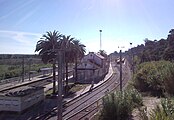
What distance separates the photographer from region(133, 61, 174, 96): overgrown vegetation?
20.5m

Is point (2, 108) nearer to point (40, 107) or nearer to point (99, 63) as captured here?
point (40, 107)

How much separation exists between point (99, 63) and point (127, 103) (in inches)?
2526

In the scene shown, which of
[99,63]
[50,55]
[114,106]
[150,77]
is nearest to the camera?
[114,106]

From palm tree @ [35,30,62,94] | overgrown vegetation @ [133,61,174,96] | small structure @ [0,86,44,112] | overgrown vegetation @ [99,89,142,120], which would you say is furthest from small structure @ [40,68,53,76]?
overgrown vegetation @ [99,89,142,120]

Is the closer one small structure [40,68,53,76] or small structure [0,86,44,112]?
small structure [0,86,44,112]

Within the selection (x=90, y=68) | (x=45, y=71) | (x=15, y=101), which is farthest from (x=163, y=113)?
(x=45, y=71)

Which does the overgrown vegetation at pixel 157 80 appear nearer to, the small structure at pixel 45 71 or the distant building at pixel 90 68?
the distant building at pixel 90 68

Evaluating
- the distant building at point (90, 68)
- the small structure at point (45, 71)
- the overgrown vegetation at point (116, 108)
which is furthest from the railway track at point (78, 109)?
the small structure at point (45, 71)

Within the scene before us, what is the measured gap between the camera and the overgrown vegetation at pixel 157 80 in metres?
20.5

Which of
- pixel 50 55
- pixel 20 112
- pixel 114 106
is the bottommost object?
pixel 20 112

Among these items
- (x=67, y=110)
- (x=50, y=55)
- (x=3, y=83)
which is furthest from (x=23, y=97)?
(x=3, y=83)

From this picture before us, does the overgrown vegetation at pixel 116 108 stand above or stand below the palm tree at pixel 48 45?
below

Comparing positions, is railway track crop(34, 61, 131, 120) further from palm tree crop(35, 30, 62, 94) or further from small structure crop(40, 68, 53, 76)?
small structure crop(40, 68, 53, 76)

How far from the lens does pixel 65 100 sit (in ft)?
128
